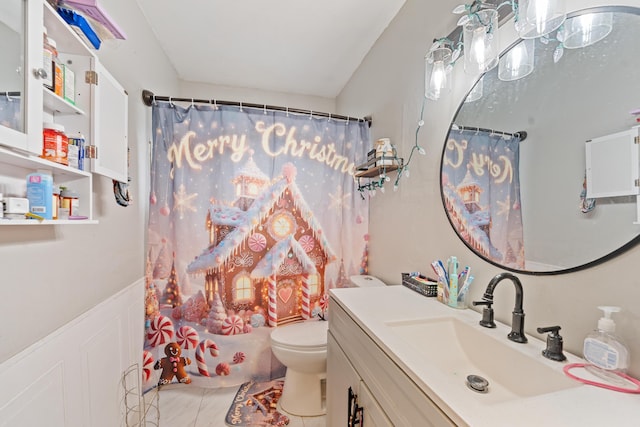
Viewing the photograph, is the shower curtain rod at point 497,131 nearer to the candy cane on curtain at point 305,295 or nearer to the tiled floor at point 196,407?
the candy cane on curtain at point 305,295

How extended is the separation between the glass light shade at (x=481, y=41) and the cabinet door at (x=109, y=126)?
53.5 inches

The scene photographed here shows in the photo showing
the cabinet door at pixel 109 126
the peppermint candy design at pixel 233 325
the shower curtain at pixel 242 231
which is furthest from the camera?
the peppermint candy design at pixel 233 325

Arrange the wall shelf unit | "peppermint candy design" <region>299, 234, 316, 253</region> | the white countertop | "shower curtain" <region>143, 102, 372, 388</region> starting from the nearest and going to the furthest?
the white countertop → the wall shelf unit → "shower curtain" <region>143, 102, 372, 388</region> → "peppermint candy design" <region>299, 234, 316, 253</region>

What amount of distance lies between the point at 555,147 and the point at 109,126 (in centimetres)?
164

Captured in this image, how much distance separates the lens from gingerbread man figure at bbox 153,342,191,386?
1.77 meters

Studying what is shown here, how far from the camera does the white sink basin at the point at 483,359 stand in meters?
0.71

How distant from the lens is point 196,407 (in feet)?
5.74

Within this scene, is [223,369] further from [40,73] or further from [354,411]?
[40,73]

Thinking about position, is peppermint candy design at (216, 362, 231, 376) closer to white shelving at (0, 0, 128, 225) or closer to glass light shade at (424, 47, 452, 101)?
white shelving at (0, 0, 128, 225)

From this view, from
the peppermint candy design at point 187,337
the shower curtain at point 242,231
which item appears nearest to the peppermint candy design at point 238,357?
the shower curtain at point 242,231

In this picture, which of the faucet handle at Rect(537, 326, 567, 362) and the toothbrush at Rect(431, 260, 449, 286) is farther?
the toothbrush at Rect(431, 260, 449, 286)

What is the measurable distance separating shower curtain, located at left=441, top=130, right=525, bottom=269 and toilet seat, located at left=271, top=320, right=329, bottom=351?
1.07 meters

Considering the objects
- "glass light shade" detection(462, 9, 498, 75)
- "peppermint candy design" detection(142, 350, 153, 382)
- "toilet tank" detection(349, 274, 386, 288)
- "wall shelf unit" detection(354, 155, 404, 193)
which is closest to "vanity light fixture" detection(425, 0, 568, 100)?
"glass light shade" detection(462, 9, 498, 75)

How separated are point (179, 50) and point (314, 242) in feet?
5.95
